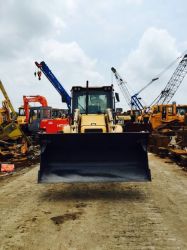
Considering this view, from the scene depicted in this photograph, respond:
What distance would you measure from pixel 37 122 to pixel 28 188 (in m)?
12.8

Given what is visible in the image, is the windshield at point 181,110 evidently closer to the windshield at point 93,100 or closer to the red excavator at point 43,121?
the red excavator at point 43,121

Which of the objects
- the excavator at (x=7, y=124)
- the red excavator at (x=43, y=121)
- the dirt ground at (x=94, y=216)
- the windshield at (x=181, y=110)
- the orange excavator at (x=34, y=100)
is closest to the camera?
the dirt ground at (x=94, y=216)

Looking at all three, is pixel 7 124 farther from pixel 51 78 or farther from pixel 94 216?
pixel 51 78

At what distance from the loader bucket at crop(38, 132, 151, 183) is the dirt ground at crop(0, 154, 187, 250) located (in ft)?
1.72

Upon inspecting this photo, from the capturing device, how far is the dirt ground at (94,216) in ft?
16.7

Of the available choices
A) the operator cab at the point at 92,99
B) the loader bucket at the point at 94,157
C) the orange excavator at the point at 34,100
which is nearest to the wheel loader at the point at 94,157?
the loader bucket at the point at 94,157

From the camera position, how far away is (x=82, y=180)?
25.8 feet

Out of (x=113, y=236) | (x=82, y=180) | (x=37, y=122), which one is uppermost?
(x=37, y=122)

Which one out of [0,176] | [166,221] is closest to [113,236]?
[166,221]

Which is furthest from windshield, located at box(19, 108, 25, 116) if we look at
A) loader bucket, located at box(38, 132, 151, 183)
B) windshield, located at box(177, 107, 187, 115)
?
loader bucket, located at box(38, 132, 151, 183)

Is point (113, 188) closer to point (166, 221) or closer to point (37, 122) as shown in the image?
point (166, 221)

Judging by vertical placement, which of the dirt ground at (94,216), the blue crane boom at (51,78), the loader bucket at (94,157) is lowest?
the dirt ground at (94,216)

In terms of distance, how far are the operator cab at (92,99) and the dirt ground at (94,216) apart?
2.29 metres

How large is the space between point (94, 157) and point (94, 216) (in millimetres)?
2089
